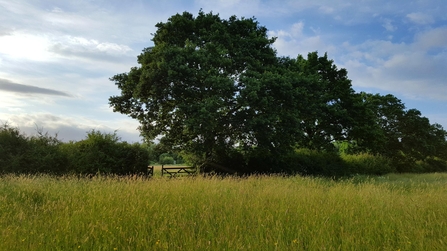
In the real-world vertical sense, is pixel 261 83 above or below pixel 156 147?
above

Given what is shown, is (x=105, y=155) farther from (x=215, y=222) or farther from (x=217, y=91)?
(x=215, y=222)

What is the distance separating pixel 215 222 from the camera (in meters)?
5.62

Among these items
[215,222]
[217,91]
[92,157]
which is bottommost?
[215,222]

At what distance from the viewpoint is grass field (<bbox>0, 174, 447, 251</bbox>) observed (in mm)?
4598

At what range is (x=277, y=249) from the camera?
4.34 meters

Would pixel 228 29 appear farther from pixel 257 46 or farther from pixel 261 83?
pixel 261 83

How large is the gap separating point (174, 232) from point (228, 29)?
17.1 metres

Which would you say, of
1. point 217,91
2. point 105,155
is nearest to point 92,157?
point 105,155

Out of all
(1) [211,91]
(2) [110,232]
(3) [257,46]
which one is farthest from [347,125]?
(2) [110,232]

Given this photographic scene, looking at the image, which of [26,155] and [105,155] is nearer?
[26,155]

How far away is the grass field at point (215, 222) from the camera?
15.1 ft

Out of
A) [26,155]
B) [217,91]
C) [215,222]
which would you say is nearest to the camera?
[215,222]

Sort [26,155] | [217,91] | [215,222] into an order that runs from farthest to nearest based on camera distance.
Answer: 1. [217,91]
2. [26,155]
3. [215,222]

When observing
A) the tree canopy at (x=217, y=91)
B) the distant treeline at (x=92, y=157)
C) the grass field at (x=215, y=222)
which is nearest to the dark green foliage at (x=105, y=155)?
the distant treeline at (x=92, y=157)
